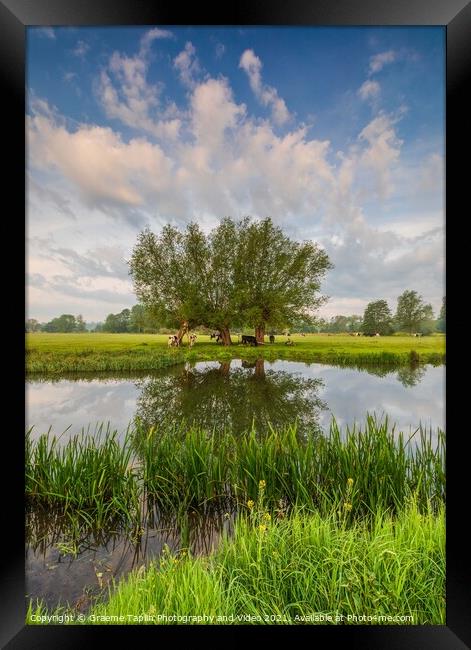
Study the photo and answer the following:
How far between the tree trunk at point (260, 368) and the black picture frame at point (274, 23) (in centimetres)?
117

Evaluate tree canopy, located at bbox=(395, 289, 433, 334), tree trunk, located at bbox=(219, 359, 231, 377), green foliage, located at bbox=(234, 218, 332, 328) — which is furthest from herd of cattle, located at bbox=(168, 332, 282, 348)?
tree canopy, located at bbox=(395, 289, 433, 334)

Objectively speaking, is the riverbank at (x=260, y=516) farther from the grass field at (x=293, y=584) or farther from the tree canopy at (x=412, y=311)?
the tree canopy at (x=412, y=311)

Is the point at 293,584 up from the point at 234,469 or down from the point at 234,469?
down

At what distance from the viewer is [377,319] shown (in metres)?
1.97

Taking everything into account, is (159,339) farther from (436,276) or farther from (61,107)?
(436,276)

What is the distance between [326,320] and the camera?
6.84 ft

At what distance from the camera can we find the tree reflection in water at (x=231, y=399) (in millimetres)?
1919

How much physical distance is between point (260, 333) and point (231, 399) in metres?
0.60

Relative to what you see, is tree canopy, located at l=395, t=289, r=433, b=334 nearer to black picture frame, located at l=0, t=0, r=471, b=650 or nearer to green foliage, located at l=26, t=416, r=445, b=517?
black picture frame, located at l=0, t=0, r=471, b=650

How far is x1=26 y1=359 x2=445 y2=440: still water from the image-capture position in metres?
1.78

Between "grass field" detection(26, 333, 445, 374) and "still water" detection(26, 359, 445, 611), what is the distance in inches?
3.2

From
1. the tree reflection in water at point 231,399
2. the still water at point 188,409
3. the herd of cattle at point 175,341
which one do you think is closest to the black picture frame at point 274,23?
the still water at point 188,409

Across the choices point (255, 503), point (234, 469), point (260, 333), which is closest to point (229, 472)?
point (234, 469)

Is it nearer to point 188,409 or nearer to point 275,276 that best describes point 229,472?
point 188,409
